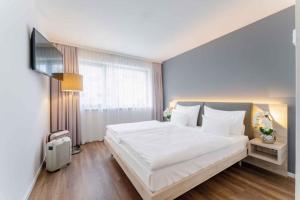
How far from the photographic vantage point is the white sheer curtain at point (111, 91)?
12.4ft

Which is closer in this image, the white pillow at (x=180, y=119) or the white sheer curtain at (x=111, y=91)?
the white pillow at (x=180, y=119)

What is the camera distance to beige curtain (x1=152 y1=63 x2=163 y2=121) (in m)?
4.89

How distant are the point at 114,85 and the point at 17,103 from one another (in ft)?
8.64

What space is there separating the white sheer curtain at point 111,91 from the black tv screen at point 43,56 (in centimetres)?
104

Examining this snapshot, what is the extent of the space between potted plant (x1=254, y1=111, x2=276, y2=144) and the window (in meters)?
3.15

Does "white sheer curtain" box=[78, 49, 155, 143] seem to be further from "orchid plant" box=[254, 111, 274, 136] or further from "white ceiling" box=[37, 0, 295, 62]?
"orchid plant" box=[254, 111, 274, 136]

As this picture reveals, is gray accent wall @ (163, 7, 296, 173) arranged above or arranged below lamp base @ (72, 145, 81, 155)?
above

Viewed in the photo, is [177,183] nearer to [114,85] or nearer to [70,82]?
[70,82]

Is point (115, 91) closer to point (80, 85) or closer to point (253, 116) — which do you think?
point (80, 85)

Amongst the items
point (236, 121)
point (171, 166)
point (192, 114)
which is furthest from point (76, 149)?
point (236, 121)

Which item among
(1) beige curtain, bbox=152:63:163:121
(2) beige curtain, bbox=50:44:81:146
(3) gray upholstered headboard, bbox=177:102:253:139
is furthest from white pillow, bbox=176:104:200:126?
(2) beige curtain, bbox=50:44:81:146

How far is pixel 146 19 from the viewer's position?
95.7 inches

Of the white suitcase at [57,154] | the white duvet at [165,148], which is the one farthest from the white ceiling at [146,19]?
the white suitcase at [57,154]

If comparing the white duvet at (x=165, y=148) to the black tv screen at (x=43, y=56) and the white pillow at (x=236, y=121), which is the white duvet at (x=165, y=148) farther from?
the black tv screen at (x=43, y=56)
